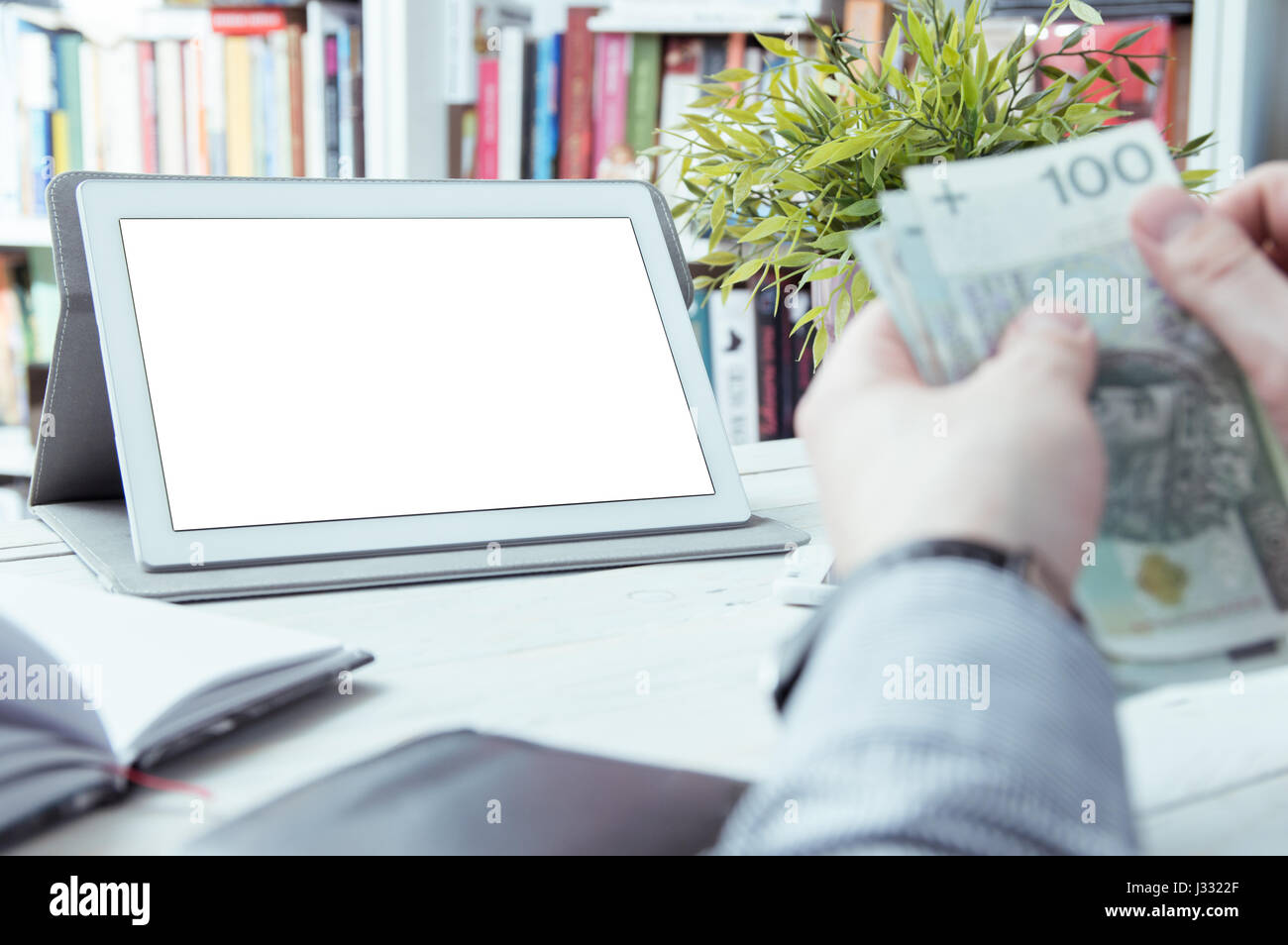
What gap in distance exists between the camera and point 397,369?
0.83 meters

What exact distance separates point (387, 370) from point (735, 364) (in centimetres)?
98

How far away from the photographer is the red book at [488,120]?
5.87 feet

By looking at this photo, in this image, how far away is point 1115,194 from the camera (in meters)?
0.49

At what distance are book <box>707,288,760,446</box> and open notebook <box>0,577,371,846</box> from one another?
122cm

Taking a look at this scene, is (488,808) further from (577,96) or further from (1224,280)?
(577,96)

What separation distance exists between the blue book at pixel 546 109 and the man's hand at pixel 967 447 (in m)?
1.42

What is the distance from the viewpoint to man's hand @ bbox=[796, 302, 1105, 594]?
39 centimetres

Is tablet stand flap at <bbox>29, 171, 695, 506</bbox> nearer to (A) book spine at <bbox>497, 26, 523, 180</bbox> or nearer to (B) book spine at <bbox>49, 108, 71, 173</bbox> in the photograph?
(A) book spine at <bbox>497, 26, 523, 180</bbox>

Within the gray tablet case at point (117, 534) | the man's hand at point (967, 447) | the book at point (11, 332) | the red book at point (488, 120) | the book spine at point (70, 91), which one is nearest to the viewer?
the man's hand at point (967, 447)

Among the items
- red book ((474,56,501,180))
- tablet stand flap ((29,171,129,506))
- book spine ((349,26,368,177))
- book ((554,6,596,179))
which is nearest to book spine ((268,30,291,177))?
book spine ((349,26,368,177))

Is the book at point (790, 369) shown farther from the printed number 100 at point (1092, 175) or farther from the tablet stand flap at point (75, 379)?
the printed number 100 at point (1092, 175)

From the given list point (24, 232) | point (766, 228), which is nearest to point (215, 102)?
point (24, 232)

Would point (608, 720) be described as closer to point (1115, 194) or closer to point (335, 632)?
point (335, 632)

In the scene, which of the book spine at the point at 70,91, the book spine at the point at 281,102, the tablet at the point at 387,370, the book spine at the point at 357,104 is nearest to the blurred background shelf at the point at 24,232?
the book spine at the point at 70,91
